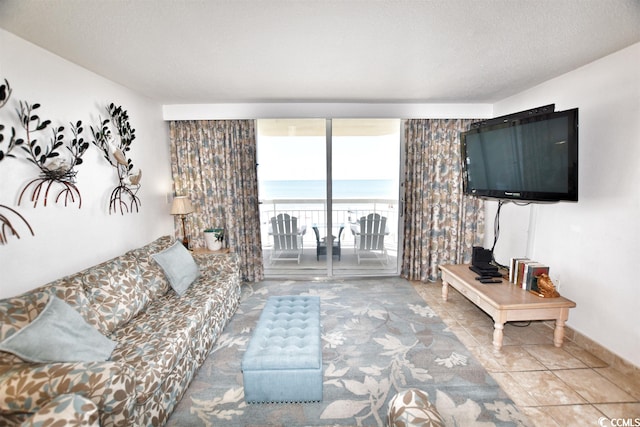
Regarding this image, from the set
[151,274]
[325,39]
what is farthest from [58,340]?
[325,39]

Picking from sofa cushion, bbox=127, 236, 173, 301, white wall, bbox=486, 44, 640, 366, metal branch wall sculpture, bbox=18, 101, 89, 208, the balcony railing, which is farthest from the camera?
the balcony railing

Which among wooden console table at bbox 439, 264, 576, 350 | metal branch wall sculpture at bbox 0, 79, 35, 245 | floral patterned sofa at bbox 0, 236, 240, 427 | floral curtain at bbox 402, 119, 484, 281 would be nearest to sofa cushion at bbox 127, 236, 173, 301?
floral patterned sofa at bbox 0, 236, 240, 427

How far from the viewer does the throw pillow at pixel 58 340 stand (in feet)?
4.87

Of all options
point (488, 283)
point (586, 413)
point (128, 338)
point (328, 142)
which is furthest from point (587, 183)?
point (128, 338)

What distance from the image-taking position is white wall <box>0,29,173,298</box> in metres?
1.91

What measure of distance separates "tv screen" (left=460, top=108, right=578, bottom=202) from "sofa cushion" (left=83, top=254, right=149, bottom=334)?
12.1 feet

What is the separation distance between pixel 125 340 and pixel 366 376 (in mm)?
1839

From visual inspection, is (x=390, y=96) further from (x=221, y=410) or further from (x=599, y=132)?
(x=221, y=410)

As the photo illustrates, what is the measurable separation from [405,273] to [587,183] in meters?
2.48

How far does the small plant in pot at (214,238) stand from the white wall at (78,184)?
0.72 m

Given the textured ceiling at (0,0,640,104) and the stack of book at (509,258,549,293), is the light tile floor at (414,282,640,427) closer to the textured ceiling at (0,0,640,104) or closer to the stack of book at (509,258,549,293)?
the stack of book at (509,258,549,293)

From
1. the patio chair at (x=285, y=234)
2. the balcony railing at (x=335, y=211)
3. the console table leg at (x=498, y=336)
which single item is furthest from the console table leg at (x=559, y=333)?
the patio chair at (x=285, y=234)

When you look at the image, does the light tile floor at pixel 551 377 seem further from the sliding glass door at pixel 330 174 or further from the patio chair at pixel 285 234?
the patio chair at pixel 285 234

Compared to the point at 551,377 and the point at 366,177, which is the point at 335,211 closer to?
the point at 366,177
